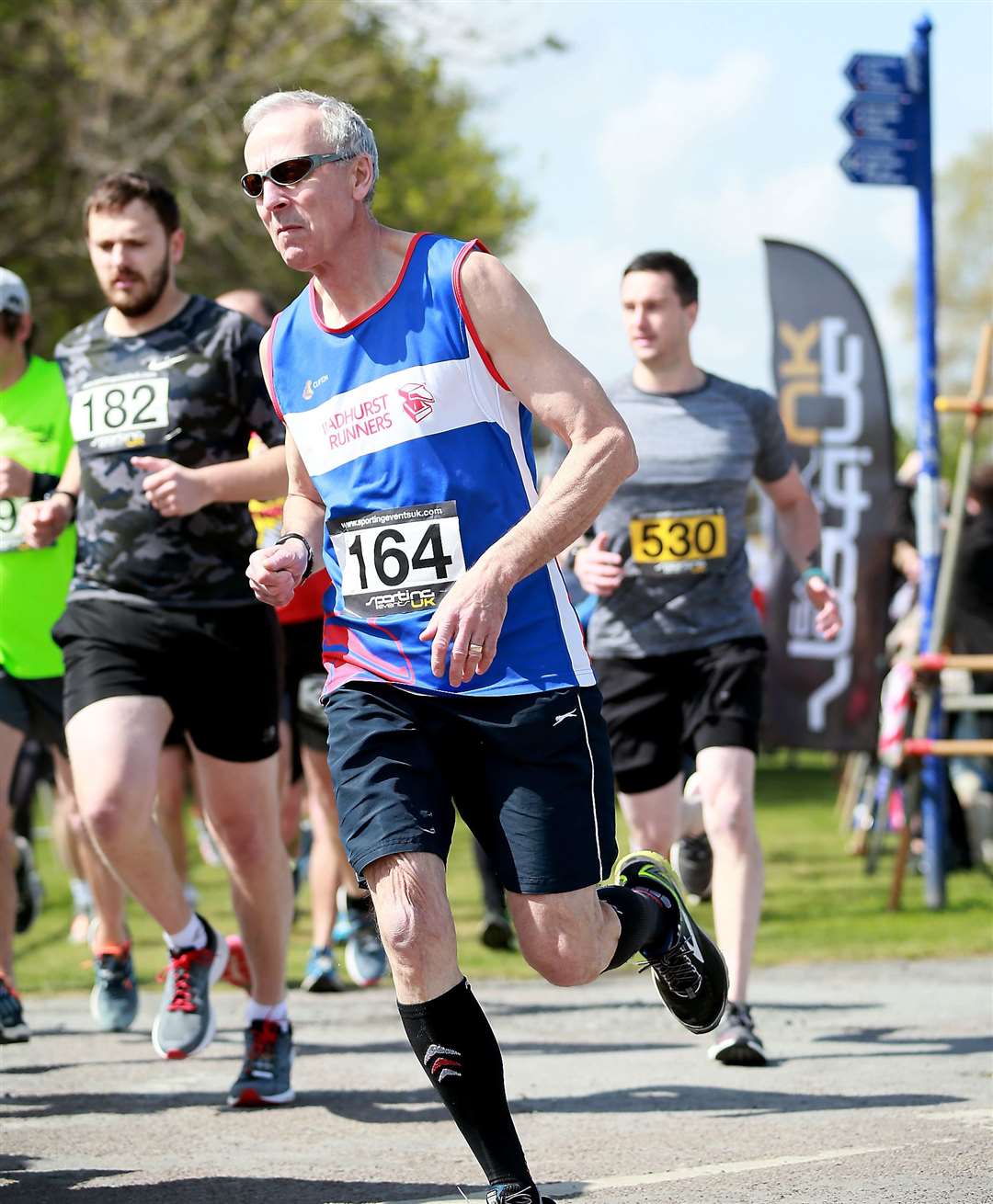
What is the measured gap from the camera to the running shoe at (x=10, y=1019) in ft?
20.3

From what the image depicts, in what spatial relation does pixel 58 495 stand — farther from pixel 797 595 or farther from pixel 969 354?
pixel 969 354

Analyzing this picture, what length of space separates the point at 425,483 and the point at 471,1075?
3.91ft

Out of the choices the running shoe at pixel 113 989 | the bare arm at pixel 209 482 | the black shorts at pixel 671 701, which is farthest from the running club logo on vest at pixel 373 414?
the running shoe at pixel 113 989

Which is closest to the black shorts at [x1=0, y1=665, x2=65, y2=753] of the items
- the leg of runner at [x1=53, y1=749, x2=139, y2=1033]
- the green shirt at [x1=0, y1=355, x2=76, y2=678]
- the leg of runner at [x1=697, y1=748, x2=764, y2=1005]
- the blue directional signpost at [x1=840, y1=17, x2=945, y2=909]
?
the green shirt at [x1=0, y1=355, x2=76, y2=678]

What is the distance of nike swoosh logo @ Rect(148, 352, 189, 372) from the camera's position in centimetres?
557

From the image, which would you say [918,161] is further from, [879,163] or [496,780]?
[496,780]

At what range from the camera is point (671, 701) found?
6.56m

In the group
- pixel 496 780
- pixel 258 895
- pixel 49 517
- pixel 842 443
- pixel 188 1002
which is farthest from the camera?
pixel 842 443

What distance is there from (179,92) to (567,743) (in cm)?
1562

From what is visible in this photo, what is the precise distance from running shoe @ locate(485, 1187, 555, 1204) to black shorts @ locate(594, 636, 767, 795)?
279 centimetres

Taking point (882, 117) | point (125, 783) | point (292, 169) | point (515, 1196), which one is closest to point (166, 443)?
point (125, 783)

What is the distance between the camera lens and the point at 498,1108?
3.75 m

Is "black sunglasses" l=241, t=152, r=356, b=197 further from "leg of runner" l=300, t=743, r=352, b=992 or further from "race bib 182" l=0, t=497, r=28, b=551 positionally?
"leg of runner" l=300, t=743, r=352, b=992

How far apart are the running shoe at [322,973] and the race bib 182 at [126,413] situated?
3.03 meters
